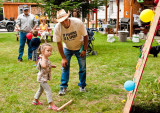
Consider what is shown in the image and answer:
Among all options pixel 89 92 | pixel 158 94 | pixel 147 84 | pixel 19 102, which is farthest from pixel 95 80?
pixel 19 102

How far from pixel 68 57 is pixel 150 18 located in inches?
72.2

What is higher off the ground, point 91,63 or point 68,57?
point 68,57

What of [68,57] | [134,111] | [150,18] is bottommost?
[134,111]

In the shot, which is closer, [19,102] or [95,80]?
[19,102]

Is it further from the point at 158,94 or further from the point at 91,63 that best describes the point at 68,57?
the point at 91,63

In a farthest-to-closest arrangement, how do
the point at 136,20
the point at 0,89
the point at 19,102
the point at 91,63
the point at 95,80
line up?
the point at 136,20
the point at 91,63
the point at 95,80
the point at 0,89
the point at 19,102

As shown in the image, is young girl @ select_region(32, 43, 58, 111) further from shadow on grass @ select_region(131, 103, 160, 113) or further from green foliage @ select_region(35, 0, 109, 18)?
green foliage @ select_region(35, 0, 109, 18)

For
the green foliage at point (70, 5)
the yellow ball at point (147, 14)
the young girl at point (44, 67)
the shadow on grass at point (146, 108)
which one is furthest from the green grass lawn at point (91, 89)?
the green foliage at point (70, 5)

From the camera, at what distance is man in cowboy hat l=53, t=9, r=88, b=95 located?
4160 mm

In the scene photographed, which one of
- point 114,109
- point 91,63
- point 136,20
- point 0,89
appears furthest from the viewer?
point 136,20

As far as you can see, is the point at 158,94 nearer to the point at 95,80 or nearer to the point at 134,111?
the point at 134,111

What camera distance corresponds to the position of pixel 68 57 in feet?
15.2

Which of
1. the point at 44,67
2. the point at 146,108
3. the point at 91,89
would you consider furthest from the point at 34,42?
the point at 146,108

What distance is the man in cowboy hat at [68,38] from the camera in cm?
416
